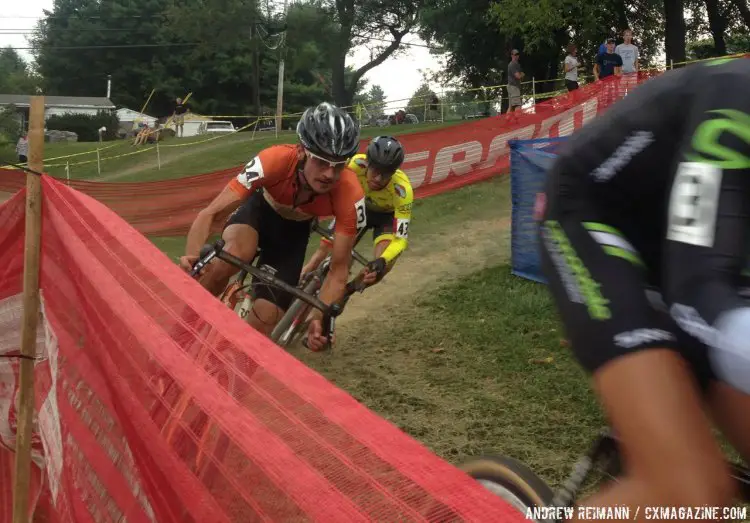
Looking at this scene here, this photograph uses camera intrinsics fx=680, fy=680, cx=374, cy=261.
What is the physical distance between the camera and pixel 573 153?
5.83 feet

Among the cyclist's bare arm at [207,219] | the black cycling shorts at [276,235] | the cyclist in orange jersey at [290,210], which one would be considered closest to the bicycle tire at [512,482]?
the cyclist in orange jersey at [290,210]

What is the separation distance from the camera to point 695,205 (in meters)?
1.36

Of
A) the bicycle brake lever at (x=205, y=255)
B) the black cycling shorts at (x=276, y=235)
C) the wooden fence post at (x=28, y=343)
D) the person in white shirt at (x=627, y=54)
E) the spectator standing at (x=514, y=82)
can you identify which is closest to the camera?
the wooden fence post at (x=28, y=343)

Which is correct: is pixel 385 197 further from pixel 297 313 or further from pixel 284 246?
pixel 297 313

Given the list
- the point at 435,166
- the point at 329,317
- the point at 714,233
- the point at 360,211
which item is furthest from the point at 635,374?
the point at 435,166

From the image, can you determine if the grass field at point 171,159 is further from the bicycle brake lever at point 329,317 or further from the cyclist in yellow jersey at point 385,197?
the bicycle brake lever at point 329,317

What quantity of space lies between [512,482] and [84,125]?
58.5 meters

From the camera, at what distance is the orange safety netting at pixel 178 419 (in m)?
1.34

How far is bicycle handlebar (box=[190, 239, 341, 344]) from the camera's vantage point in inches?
153

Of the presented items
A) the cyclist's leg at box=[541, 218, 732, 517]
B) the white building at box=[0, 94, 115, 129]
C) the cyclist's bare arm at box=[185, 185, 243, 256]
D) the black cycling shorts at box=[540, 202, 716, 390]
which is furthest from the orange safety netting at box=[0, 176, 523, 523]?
the white building at box=[0, 94, 115, 129]

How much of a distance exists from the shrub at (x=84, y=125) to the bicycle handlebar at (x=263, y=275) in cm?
5417

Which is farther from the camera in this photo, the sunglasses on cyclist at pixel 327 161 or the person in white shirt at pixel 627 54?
the person in white shirt at pixel 627 54

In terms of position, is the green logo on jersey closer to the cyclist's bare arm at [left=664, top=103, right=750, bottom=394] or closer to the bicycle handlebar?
the cyclist's bare arm at [left=664, top=103, right=750, bottom=394]

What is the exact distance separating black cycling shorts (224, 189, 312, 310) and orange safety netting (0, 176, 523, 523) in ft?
5.67
